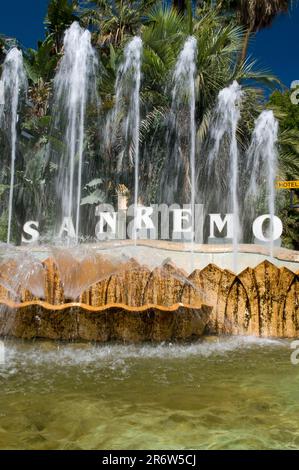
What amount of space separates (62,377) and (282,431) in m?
1.87

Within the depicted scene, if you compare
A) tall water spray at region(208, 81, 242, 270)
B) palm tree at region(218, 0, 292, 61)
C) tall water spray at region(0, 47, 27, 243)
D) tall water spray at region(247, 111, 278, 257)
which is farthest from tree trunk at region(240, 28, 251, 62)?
tall water spray at region(0, 47, 27, 243)

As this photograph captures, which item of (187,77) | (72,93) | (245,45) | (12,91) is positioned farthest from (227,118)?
(12,91)

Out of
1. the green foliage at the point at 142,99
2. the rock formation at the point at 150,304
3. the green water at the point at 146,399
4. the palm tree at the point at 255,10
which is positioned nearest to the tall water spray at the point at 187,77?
the green foliage at the point at 142,99

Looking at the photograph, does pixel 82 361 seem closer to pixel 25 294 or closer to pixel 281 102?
pixel 25 294

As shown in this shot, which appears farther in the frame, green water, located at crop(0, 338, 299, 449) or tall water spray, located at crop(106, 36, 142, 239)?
tall water spray, located at crop(106, 36, 142, 239)

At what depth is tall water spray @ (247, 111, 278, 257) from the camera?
16406mm

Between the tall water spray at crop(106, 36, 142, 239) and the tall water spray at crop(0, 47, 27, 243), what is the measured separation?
138 inches

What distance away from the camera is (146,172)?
58.5 ft

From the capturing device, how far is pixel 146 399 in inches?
128

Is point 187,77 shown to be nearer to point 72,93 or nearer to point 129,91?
point 129,91

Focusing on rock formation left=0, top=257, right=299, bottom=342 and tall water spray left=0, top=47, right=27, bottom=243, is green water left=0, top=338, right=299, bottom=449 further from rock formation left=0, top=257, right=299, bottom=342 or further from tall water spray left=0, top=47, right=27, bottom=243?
tall water spray left=0, top=47, right=27, bottom=243

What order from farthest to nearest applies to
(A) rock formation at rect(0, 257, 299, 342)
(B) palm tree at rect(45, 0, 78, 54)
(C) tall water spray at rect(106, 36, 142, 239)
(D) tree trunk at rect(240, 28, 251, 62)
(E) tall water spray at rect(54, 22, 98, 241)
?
(D) tree trunk at rect(240, 28, 251, 62)
(B) palm tree at rect(45, 0, 78, 54)
(C) tall water spray at rect(106, 36, 142, 239)
(E) tall water spray at rect(54, 22, 98, 241)
(A) rock formation at rect(0, 257, 299, 342)

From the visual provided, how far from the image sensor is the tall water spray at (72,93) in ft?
51.4

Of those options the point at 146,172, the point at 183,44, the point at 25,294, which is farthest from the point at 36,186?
the point at 25,294
